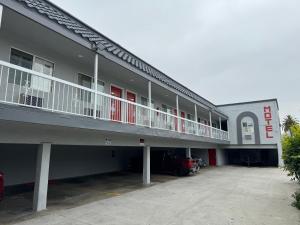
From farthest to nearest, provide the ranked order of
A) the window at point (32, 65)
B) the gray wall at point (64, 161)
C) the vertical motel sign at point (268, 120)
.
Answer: the vertical motel sign at point (268, 120) < the gray wall at point (64, 161) < the window at point (32, 65)

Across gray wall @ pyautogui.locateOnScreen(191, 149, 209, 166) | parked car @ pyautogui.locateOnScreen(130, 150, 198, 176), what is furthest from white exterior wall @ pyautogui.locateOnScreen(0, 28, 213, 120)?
gray wall @ pyautogui.locateOnScreen(191, 149, 209, 166)

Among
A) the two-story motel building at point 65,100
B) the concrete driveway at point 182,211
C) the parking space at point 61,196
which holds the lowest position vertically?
the concrete driveway at point 182,211

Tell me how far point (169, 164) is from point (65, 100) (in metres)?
11.0

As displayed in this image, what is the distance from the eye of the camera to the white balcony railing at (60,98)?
638 cm

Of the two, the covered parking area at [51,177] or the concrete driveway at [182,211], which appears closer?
the concrete driveway at [182,211]

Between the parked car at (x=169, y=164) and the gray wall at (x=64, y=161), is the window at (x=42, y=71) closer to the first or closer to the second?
the gray wall at (x=64, y=161)

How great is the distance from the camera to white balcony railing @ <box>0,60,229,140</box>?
6.38 m

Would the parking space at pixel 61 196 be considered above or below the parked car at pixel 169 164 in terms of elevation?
below

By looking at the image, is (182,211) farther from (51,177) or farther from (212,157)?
(212,157)

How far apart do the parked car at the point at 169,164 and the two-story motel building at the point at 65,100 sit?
129cm

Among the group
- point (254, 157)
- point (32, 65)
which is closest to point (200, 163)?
point (254, 157)

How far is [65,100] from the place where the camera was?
9062 mm

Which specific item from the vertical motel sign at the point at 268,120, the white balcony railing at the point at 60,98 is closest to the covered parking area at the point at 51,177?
the white balcony railing at the point at 60,98

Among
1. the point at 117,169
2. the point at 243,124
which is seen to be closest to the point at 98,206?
the point at 117,169
